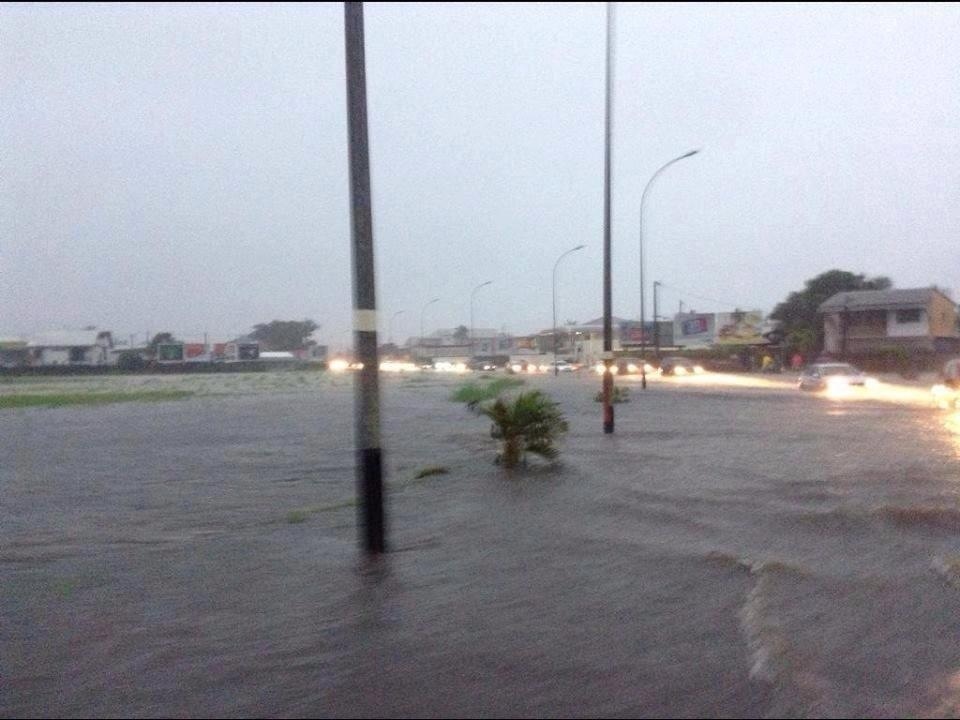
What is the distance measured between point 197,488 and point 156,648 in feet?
32.2

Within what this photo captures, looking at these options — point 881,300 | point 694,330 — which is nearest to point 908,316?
point 881,300

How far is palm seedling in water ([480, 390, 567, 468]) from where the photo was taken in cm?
1748

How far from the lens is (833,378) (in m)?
43.0

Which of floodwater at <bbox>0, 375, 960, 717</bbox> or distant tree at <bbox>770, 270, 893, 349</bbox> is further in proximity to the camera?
distant tree at <bbox>770, 270, 893, 349</bbox>

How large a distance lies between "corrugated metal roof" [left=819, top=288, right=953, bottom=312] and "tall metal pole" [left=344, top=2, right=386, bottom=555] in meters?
42.2

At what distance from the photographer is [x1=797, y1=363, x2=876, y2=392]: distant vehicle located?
139ft

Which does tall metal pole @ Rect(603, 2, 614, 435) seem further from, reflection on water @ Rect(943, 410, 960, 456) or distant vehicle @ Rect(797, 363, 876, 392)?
distant vehicle @ Rect(797, 363, 876, 392)

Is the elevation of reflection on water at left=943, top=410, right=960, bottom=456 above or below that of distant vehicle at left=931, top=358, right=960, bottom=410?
below

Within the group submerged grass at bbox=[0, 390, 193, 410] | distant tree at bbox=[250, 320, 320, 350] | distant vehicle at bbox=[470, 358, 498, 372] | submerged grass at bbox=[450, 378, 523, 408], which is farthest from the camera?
distant tree at bbox=[250, 320, 320, 350]

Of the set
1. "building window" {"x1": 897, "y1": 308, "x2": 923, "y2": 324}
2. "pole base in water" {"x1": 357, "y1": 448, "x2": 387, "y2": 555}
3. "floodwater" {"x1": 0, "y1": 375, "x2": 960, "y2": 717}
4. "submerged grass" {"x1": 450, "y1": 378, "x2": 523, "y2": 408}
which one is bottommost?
"floodwater" {"x1": 0, "y1": 375, "x2": 960, "y2": 717}

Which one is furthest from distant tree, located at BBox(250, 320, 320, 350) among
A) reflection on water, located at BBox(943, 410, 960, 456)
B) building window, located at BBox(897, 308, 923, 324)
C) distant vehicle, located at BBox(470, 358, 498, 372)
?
reflection on water, located at BBox(943, 410, 960, 456)

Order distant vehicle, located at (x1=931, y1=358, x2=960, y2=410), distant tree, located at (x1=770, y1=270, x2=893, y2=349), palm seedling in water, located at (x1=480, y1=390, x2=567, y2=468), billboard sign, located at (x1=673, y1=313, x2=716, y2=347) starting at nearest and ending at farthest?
palm seedling in water, located at (x1=480, y1=390, x2=567, y2=468), distant vehicle, located at (x1=931, y1=358, x2=960, y2=410), distant tree, located at (x1=770, y1=270, x2=893, y2=349), billboard sign, located at (x1=673, y1=313, x2=716, y2=347)

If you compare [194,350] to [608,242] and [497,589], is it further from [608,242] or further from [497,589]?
[497,589]

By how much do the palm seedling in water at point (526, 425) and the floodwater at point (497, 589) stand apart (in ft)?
1.29
